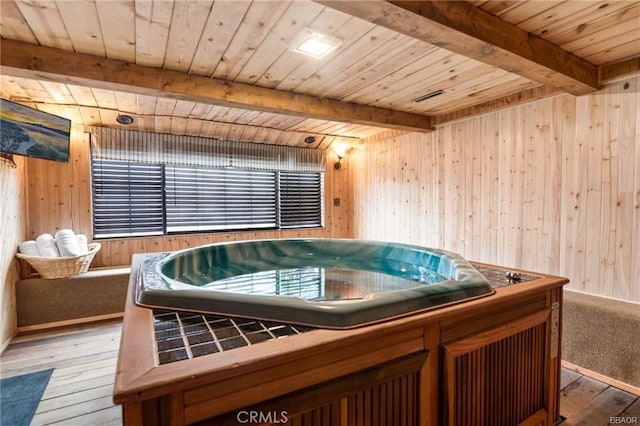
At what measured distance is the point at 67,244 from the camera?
9.20 ft

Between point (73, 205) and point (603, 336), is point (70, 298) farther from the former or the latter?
point (603, 336)

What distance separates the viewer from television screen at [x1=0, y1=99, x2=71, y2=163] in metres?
2.12

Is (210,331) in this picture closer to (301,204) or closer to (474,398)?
(474,398)

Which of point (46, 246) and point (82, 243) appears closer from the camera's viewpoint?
point (46, 246)

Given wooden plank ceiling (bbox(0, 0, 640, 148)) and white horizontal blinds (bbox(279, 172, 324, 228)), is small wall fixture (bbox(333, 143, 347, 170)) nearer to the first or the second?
white horizontal blinds (bbox(279, 172, 324, 228))

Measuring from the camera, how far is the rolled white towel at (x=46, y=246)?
2.72 m

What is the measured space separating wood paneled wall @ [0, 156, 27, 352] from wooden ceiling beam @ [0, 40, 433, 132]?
100 cm

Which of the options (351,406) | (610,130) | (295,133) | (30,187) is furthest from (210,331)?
(295,133)

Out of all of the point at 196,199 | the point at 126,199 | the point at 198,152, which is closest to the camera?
the point at 126,199

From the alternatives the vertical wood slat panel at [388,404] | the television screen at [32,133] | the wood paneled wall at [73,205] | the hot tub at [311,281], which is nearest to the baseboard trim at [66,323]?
the wood paneled wall at [73,205]

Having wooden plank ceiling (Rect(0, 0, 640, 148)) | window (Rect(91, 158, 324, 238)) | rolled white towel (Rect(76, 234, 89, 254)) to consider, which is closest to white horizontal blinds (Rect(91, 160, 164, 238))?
window (Rect(91, 158, 324, 238))

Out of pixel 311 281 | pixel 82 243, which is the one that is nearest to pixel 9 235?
pixel 82 243

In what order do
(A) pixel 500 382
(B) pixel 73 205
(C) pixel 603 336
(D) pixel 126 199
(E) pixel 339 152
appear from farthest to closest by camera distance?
(E) pixel 339 152
(D) pixel 126 199
(B) pixel 73 205
(C) pixel 603 336
(A) pixel 500 382

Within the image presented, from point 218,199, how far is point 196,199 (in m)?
0.27
